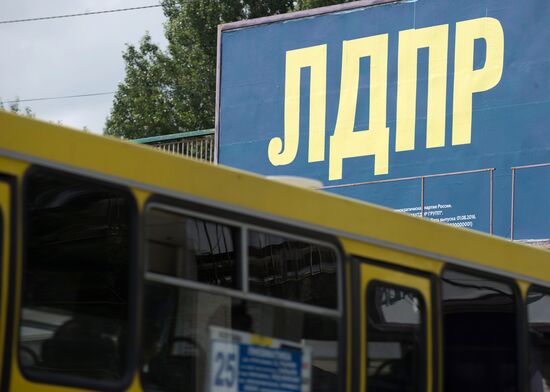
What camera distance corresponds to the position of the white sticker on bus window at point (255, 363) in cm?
599

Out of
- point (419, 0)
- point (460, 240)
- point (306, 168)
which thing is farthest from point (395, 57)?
point (460, 240)

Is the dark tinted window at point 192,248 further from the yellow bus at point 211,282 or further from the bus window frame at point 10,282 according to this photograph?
the bus window frame at point 10,282

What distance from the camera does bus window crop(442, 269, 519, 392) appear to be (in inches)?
297

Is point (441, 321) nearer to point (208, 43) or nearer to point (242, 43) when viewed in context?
point (242, 43)

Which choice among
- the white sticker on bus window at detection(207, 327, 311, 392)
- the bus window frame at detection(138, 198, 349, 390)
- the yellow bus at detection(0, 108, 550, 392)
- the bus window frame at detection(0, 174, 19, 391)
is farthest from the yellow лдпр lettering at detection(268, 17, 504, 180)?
the bus window frame at detection(0, 174, 19, 391)

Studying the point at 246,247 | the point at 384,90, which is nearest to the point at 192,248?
the point at 246,247

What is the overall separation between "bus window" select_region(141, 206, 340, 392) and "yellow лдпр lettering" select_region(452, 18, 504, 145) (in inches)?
608

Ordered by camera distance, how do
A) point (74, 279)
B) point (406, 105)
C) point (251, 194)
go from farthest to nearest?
point (406, 105), point (251, 194), point (74, 279)

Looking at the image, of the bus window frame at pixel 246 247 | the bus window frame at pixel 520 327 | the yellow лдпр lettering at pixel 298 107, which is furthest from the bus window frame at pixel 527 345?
the yellow лдпр lettering at pixel 298 107

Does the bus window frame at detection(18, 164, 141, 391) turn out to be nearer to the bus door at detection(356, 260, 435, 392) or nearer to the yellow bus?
the yellow bus

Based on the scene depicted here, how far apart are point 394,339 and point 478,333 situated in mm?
957

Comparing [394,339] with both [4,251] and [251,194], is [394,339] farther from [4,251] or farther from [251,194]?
[4,251]

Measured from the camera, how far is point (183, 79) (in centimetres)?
4150

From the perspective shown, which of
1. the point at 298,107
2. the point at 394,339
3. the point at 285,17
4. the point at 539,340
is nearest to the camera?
the point at 394,339
